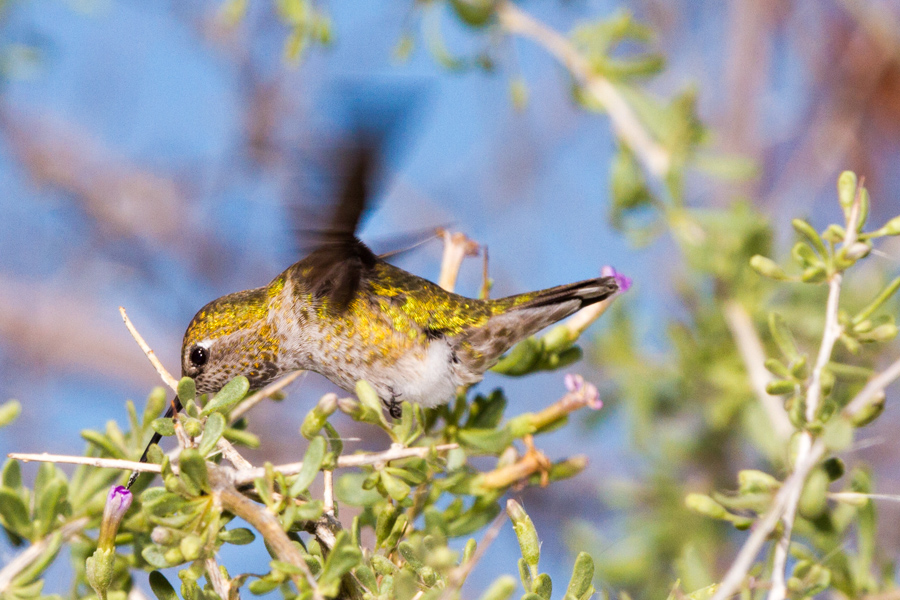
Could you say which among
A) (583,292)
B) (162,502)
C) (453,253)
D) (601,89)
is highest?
(601,89)

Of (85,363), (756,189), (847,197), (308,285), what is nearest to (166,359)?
(85,363)

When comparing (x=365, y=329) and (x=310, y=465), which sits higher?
(x=365, y=329)

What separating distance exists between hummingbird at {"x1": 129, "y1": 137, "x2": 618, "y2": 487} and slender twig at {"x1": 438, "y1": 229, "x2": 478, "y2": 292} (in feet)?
0.13

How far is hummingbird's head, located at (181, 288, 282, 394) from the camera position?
6.94 feet

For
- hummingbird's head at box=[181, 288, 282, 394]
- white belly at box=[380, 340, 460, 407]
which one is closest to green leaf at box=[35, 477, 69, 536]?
hummingbird's head at box=[181, 288, 282, 394]

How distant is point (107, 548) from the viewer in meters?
1.46

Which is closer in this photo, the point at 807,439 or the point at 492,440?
the point at 807,439

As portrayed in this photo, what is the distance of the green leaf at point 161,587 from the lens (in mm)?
1417

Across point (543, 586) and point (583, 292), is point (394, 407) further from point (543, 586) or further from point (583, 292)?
point (543, 586)

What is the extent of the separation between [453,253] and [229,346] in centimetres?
59

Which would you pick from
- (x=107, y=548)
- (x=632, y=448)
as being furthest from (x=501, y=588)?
(x=632, y=448)

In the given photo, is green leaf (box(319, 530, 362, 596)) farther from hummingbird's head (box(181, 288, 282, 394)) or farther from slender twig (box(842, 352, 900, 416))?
hummingbird's head (box(181, 288, 282, 394))

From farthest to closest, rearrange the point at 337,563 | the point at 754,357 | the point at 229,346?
the point at 754,357 < the point at 229,346 < the point at 337,563

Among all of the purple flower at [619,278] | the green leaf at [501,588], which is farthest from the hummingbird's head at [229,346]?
the green leaf at [501,588]
